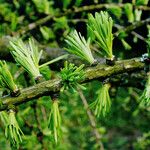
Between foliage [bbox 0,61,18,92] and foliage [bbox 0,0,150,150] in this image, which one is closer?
foliage [bbox 0,61,18,92]

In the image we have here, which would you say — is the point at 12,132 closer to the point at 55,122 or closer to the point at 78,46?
the point at 55,122

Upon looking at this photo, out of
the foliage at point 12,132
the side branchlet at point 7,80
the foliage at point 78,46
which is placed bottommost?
the foliage at point 12,132

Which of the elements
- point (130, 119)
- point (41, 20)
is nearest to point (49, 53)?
point (41, 20)

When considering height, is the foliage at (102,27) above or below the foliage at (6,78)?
above

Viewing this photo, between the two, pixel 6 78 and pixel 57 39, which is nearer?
pixel 6 78

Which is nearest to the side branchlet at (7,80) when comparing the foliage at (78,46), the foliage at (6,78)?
the foliage at (6,78)

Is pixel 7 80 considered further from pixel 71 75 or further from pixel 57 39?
pixel 57 39

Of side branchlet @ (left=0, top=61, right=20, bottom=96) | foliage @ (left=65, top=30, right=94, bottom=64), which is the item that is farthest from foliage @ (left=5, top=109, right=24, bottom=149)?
foliage @ (left=65, top=30, right=94, bottom=64)

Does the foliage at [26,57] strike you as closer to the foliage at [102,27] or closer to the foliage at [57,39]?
the foliage at [57,39]

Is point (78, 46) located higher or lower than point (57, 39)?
higher

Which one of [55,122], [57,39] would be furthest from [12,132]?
[57,39]

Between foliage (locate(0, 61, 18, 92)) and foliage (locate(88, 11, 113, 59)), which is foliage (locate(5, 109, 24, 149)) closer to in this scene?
foliage (locate(0, 61, 18, 92))
